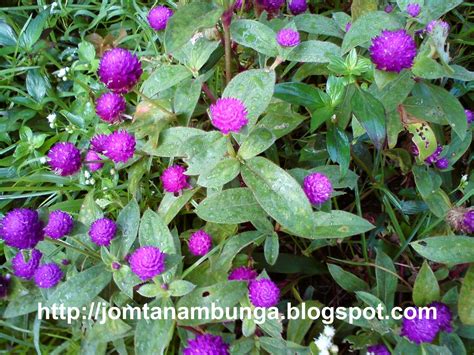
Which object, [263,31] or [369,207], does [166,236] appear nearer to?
[263,31]

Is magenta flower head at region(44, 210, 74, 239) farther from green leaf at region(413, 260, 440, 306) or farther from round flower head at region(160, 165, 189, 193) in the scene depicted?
green leaf at region(413, 260, 440, 306)

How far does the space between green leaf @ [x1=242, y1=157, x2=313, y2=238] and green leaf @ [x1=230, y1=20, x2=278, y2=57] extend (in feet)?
0.89

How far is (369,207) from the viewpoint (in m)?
1.50

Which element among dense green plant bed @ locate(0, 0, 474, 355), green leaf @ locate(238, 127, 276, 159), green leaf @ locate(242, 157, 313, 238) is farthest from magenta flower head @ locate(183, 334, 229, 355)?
green leaf @ locate(238, 127, 276, 159)

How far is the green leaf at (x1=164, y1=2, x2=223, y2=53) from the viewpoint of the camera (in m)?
0.95

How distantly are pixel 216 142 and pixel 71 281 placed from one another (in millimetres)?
426

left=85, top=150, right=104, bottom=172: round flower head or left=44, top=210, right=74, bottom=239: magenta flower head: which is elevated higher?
left=44, top=210, right=74, bottom=239: magenta flower head

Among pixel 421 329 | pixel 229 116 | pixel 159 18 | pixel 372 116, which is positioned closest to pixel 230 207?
pixel 229 116

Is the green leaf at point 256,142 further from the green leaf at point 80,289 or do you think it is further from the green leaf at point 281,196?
the green leaf at point 80,289

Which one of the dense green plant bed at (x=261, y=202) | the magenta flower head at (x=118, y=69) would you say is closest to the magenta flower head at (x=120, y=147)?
the dense green plant bed at (x=261, y=202)

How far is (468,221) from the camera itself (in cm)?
115

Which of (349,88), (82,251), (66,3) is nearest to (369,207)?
(349,88)

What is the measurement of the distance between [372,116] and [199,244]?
18.6 inches

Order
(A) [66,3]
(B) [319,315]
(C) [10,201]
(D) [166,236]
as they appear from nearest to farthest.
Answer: (D) [166,236] → (B) [319,315] → (C) [10,201] → (A) [66,3]
